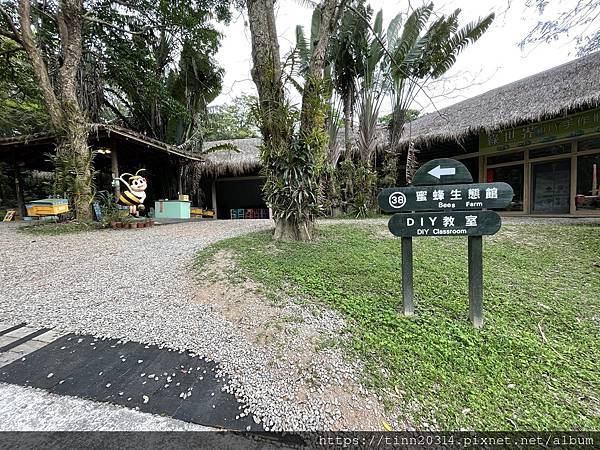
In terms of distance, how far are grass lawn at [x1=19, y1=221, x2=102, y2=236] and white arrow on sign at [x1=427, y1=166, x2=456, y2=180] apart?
7449 mm

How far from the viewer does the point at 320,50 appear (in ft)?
15.2

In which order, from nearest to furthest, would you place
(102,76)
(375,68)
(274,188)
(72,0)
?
(274,188) → (72,0) → (375,68) → (102,76)

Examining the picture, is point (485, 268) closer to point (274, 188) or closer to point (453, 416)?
point (453, 416)

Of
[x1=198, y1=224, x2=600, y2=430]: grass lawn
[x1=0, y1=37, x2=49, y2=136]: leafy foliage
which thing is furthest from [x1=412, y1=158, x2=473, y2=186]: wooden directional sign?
[x1=0, y1=37, x2=49, y2=136]: leafy foliage

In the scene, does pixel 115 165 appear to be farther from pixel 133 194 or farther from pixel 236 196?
pixel 236 196

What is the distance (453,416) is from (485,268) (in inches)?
96.6

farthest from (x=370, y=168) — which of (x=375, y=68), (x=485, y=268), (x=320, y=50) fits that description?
(x=485, y=268)

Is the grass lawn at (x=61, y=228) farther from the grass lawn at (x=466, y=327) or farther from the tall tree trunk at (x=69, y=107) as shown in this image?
the grass lawn at (x=466, y=327)

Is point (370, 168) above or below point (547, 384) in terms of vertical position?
above

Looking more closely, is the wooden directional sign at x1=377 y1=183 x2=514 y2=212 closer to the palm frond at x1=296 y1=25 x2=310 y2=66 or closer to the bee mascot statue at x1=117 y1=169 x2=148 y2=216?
the palm frond at x1=296 y1=25 x2=310 y2=66

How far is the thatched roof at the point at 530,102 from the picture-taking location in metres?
6.42

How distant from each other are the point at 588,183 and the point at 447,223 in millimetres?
8306

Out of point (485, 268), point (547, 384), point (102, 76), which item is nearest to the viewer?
point (547, 384)

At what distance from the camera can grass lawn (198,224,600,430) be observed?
5.26ft
